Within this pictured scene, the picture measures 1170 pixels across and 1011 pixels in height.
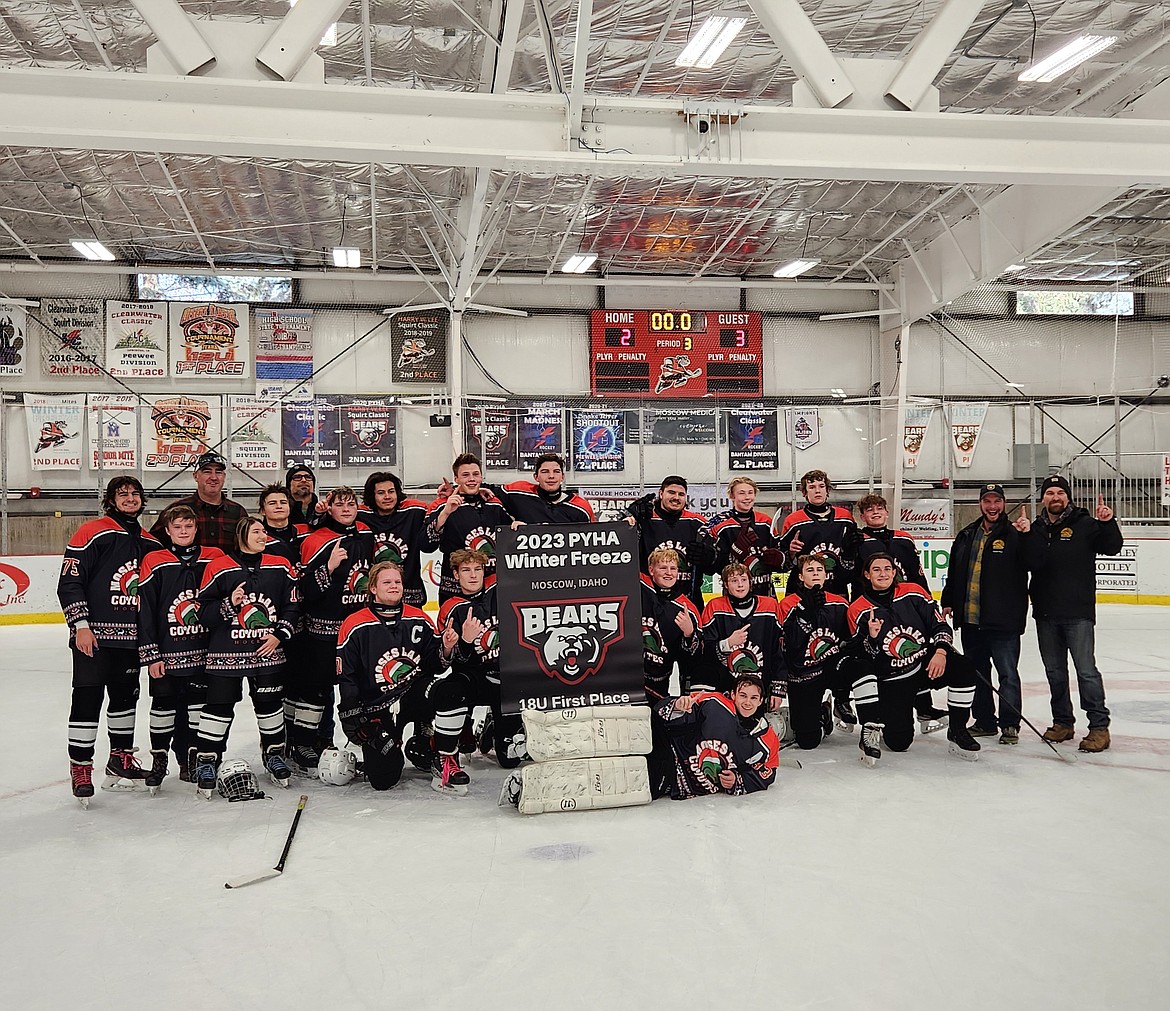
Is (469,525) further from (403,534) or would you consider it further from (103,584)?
(103,584)

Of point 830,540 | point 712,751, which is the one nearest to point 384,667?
point 712,751

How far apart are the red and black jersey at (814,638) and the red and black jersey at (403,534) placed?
6.96 feet

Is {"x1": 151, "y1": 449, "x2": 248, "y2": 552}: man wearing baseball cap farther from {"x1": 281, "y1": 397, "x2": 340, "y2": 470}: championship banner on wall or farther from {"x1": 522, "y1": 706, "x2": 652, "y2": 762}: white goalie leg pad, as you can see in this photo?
{"x1": 281, "y1": 397, "x2": 340, "y2": 470}: championship banner on wall

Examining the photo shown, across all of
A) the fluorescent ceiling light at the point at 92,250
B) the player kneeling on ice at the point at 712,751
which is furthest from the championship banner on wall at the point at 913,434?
the fluorescent ceiling light at the point at 92,250

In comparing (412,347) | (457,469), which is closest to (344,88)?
(457,469)

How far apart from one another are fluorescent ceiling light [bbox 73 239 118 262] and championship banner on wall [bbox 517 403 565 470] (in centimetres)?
680

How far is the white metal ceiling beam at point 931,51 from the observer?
5.66 meters

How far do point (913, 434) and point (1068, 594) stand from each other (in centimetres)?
1119

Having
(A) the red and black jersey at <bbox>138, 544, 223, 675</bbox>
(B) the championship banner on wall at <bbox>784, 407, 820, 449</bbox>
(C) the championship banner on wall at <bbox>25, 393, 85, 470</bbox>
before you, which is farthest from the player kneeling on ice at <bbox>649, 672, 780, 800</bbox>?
(C) the championship banner on wall at <bbox>25, 393, 85, 470</bbox>

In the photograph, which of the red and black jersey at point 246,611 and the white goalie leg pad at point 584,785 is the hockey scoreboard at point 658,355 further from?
the white goalie leg pad at point 584,785

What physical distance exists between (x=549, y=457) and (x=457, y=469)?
1.92 ft

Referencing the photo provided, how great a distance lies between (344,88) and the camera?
557 centimetres

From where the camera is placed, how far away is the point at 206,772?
15.8 ft

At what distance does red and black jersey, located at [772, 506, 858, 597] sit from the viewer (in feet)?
20.0
